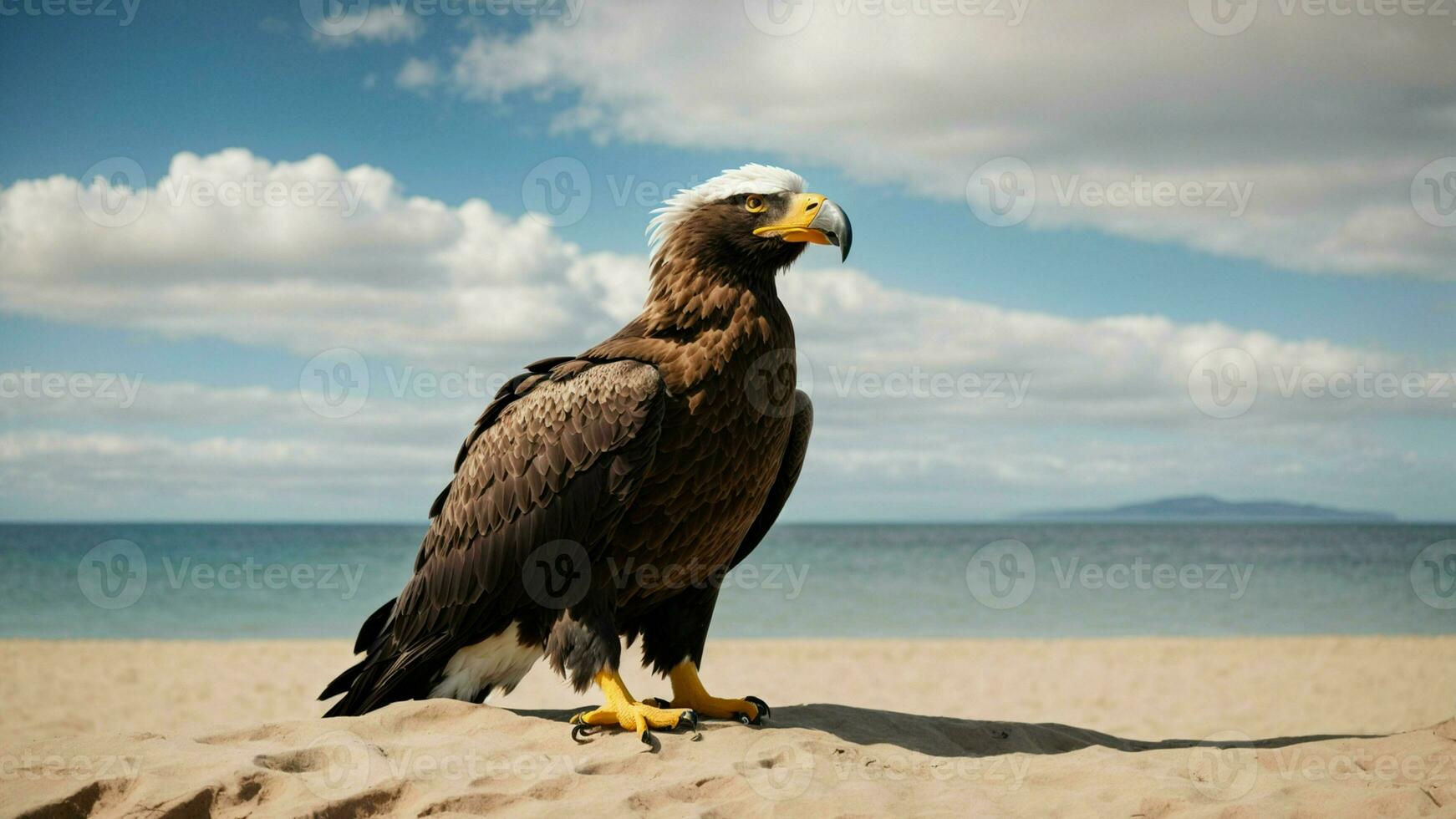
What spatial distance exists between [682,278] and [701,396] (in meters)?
0.72

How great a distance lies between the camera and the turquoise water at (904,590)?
24938mm

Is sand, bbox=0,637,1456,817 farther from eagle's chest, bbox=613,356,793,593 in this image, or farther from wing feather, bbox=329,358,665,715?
eagle's chest, bbox=613,356,793,593

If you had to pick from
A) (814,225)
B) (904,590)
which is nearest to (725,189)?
(814,225)

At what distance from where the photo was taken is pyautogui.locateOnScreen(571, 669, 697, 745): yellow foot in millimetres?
4602

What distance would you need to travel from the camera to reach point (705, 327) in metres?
4.97

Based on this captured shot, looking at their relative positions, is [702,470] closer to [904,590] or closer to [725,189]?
[725,189]

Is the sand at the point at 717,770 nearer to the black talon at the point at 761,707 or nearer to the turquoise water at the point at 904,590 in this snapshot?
the black talon at the point at 761,707

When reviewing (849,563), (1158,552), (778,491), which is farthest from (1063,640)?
(1158,552)

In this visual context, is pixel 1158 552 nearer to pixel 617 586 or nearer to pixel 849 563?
pixel 849 563

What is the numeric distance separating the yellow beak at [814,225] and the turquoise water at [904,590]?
823 cm

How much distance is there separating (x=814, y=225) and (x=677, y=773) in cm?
261

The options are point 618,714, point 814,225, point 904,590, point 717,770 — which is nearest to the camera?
point 717,770

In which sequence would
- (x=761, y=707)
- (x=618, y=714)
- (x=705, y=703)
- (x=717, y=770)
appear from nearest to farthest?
(x=717, y=770), (x=618, y=714), (x=761, y=707), (x=705, y=703)

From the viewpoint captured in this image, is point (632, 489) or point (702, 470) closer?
point (632, 489)
